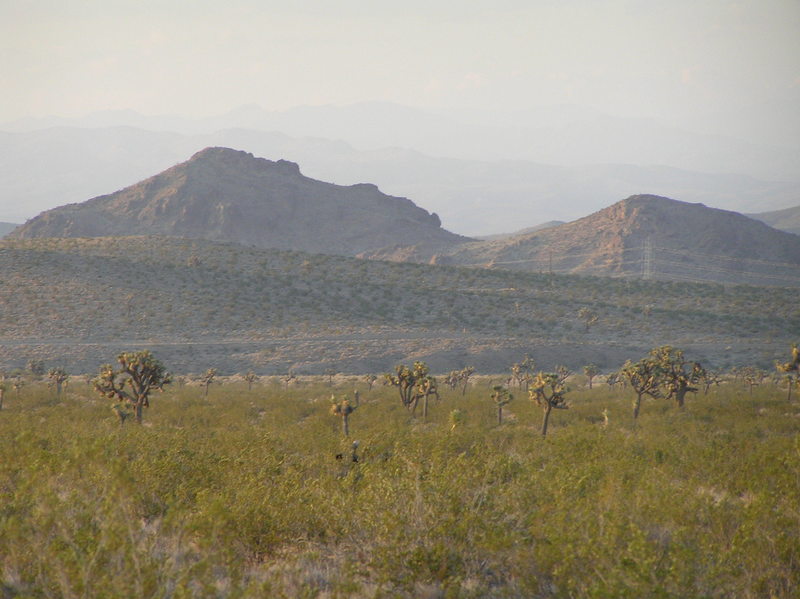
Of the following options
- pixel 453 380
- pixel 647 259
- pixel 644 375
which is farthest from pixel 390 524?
pixel 647 259

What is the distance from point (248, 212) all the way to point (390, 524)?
124792mm

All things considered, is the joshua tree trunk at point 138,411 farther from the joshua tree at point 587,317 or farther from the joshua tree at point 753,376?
the joshua tree at point 587,317

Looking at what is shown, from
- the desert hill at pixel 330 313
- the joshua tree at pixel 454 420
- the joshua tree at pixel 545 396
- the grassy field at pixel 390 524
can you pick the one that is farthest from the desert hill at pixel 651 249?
the grassy field at pixel 390 524

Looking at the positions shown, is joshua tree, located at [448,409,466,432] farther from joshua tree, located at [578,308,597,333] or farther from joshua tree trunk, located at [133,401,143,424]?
joshua tree, located at [578,308,597,333]

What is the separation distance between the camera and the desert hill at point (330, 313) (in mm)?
49688

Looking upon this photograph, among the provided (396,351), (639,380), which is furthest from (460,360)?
(639,380)

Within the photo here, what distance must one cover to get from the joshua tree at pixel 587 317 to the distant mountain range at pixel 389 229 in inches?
1534

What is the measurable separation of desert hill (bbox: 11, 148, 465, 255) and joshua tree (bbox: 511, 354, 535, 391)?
262ft

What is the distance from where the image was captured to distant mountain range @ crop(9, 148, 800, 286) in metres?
107

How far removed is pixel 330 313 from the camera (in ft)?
192

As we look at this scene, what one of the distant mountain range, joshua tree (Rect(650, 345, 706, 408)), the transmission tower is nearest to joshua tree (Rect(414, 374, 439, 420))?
joshua tree (Rect(650, 345, 706, 408))

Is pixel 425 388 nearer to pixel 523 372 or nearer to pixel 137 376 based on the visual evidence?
pixel 137 376

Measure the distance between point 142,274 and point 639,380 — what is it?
4971cm

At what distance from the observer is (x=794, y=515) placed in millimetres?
9078
